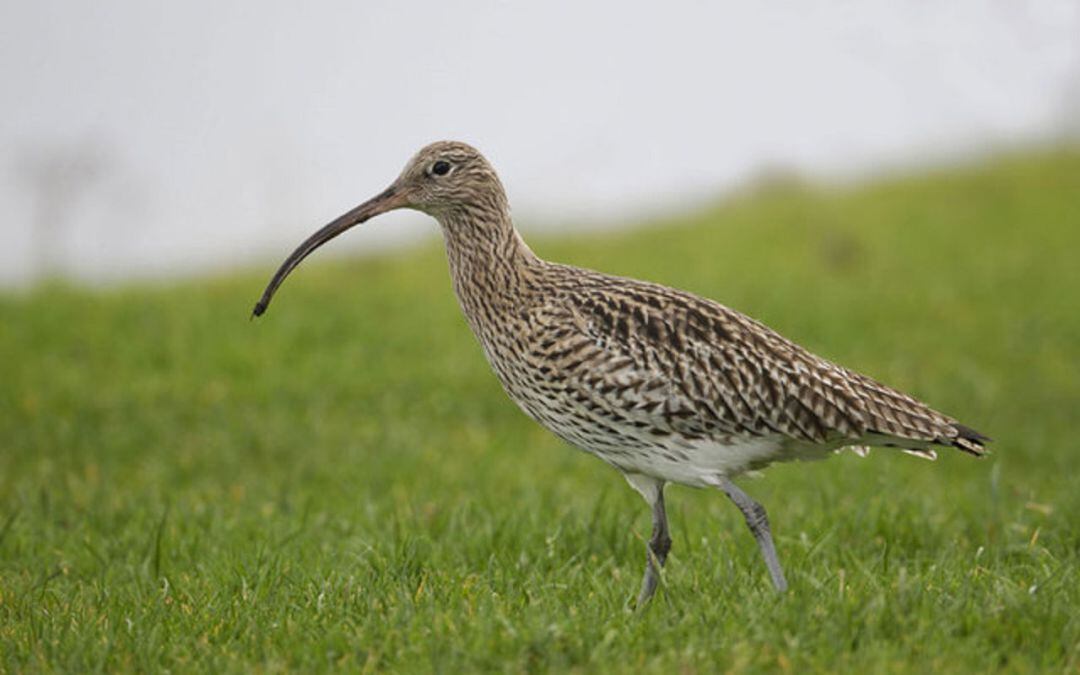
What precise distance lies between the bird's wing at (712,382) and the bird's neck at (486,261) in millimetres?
328

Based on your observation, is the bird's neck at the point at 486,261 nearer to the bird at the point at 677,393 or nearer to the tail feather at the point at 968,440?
the bird at the point at 677,393

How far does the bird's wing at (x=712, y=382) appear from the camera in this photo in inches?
221

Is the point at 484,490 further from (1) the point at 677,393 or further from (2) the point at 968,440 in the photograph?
(2) the point at 968,440

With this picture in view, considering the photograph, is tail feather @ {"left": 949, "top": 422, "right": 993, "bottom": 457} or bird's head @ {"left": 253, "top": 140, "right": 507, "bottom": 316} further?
bird's head @ {"left": 253, "top": 140, "right": 507, "bottom": 316}

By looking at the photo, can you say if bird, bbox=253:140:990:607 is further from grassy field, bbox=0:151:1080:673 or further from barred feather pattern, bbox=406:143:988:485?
grassy field, bbox=0:151:1080:673

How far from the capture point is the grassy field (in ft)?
16.2

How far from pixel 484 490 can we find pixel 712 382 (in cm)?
340

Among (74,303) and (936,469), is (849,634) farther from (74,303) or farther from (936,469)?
(74,303)

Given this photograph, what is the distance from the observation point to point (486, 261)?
6.23m

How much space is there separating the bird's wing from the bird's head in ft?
2.71

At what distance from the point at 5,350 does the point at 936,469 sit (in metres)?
8.88

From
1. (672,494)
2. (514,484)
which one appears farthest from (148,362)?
(672,494)

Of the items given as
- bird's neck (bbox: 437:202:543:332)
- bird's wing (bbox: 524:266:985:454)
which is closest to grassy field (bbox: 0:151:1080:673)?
bird's wing (bbox: 524:266:985:454)

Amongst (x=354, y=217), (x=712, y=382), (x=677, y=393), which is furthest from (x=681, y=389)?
(x=354, y=217)
